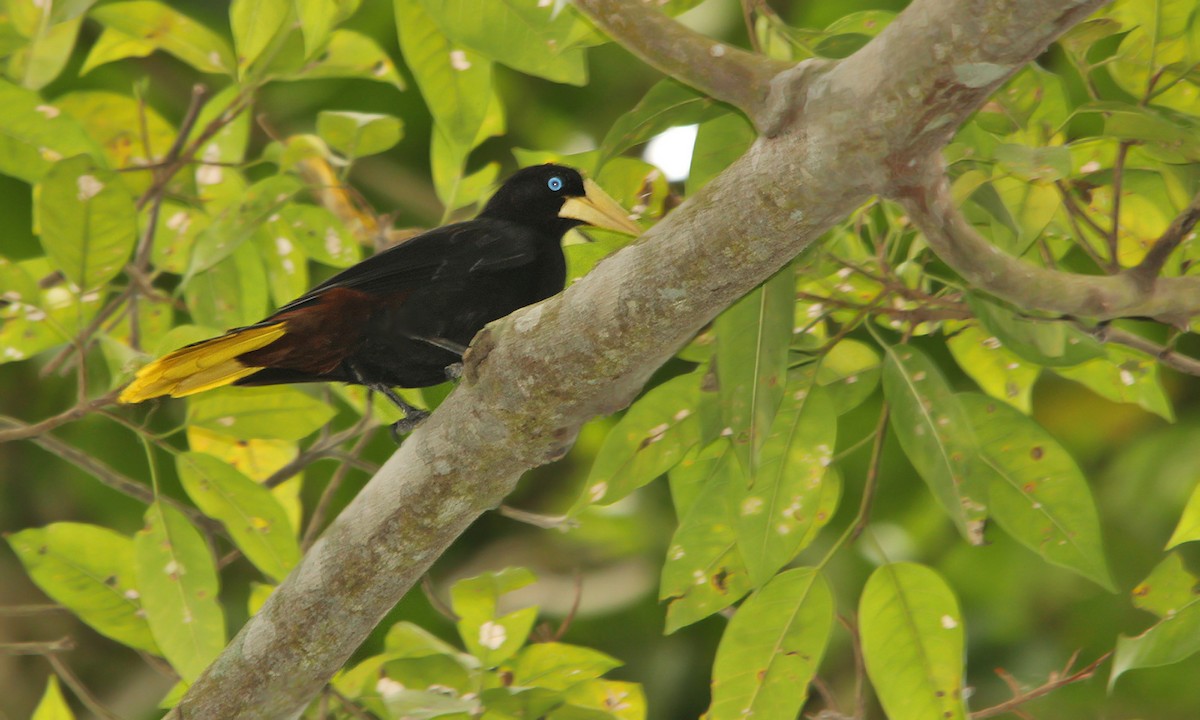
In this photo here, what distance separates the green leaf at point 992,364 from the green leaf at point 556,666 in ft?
3.35

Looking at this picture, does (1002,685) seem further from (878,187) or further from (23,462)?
(23,462)

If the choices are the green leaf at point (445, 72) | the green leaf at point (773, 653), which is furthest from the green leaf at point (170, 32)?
the green leaf at point (773, 653)

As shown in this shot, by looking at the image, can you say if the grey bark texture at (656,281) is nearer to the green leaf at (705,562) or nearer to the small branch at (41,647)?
the green leaf at (705,562)

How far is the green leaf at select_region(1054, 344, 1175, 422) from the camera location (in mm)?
2617

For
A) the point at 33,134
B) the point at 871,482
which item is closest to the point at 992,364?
the point at 871,482

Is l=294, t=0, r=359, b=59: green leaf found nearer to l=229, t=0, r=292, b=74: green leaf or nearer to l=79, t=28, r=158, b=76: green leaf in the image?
l=229, t=0, r=292, b=74: green leaf

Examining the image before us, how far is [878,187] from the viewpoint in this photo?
6.01 feet

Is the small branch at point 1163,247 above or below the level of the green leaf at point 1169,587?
above

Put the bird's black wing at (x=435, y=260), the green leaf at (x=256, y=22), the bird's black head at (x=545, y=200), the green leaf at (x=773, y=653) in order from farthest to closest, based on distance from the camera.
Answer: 1. the bird's black head at (x=545, y=200)
2. the bird's black wing at (x=435, y=260)
3. the green leaf at (x=256, y=22)
4. the green leaf at (x=773, y=653)

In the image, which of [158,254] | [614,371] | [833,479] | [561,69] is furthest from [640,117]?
[158,254]

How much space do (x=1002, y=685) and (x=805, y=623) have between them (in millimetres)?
2327

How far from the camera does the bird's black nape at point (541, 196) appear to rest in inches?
146

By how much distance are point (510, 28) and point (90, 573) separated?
1569 millimetres

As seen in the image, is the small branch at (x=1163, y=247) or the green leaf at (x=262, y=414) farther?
the green leaf at (x=262, y=414)
